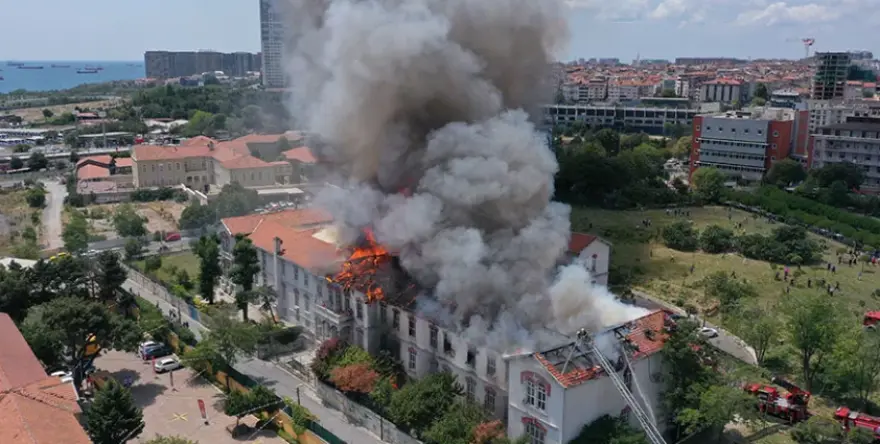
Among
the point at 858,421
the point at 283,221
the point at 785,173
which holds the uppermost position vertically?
Result: the point at 283,221

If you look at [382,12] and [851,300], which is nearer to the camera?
→ [382,12]

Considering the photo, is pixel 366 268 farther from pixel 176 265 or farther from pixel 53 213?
pixel 53 213

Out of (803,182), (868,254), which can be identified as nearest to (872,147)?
(803,182)

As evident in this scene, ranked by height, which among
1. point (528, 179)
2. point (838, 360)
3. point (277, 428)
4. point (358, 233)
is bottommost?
point (277, 428)

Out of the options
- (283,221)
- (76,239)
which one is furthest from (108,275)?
(76,239)

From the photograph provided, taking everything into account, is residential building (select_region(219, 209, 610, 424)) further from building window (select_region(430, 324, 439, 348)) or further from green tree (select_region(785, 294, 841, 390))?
green tree (select_region(785, 294, 841, 390))

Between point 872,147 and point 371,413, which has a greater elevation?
point 872,147

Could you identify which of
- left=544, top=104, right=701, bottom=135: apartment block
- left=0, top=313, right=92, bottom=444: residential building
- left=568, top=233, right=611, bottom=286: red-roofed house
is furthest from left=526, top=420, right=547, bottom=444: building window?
left=544, top=104, right=701, bottom=135: apartment block

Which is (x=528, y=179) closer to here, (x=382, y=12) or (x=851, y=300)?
(x=382, y=12)
